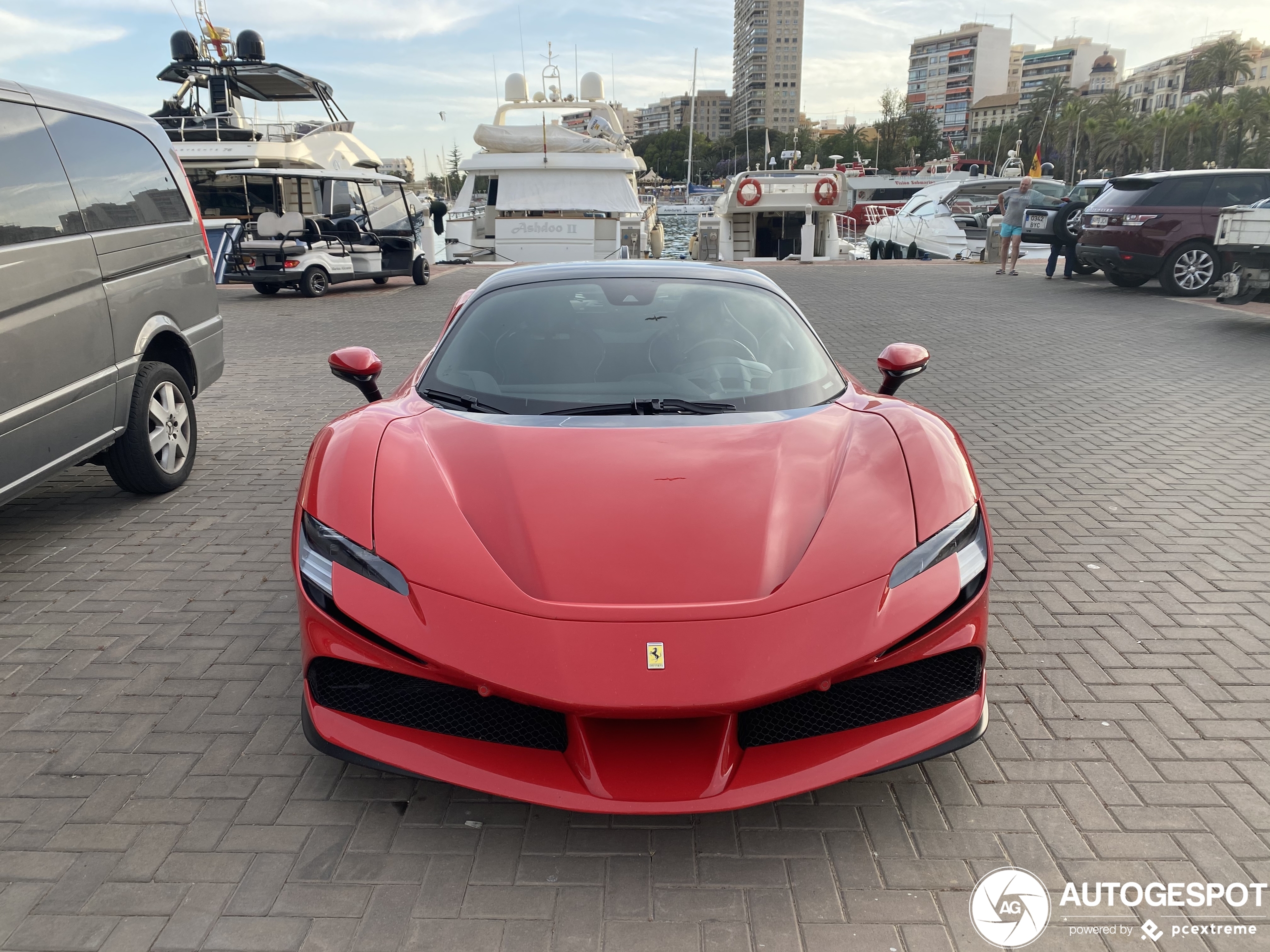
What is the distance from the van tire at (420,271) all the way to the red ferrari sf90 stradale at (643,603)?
15141mm

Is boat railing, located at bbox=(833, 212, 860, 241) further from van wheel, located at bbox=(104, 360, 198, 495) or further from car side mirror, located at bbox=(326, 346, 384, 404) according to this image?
car side mirror, located at bbox=(326, 346, 384, 404)

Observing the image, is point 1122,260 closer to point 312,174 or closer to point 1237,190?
point 1237,190

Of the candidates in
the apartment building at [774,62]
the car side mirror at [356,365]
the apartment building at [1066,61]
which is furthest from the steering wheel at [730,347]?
the apartment building at [1066,61]

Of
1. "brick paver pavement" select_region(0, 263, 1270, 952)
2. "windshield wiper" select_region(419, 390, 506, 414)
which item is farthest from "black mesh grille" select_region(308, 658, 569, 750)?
"windshield wiper" select_region(419, 390, 506, 414)

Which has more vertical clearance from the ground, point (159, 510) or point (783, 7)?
point (783, 7)

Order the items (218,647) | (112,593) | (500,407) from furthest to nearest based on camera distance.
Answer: (112,593) → (218,647) → (500,407)

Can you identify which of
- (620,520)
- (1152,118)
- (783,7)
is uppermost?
(783,7)

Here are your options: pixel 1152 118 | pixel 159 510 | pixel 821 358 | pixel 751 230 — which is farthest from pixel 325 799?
pixel 1152 118

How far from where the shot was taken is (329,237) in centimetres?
1562

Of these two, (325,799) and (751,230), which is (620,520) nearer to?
(325,799)

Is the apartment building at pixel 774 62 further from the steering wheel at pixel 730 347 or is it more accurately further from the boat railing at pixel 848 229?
the steering wheel at pixel 730 347

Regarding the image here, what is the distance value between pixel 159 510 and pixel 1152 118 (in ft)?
256

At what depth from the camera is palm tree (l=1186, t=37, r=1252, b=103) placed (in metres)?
61.2

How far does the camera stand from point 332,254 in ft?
51.4
